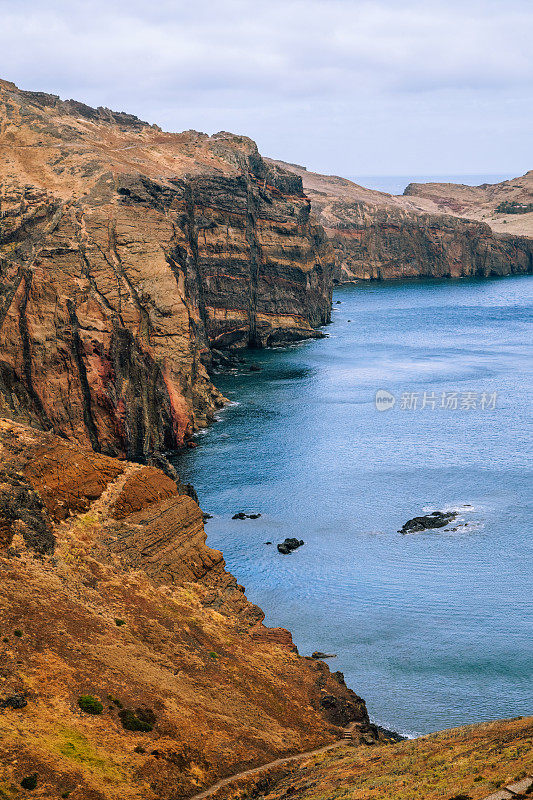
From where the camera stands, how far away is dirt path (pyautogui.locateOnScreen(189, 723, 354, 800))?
43.1m

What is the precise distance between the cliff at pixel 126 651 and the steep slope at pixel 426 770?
2.86 meters

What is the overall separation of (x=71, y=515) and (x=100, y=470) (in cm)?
405

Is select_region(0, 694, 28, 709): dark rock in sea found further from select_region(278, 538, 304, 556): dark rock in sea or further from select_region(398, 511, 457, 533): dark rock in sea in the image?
select_region(398, 511, 457, 533): dark rock in sea

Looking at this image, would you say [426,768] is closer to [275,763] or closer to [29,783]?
[275,763]

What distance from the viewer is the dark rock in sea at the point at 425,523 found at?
317ft

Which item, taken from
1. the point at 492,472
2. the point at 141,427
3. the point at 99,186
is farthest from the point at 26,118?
the point at 492,472

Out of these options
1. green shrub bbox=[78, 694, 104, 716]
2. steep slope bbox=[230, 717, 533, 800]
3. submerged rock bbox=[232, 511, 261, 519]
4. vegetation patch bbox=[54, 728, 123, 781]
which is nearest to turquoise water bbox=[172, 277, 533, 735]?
submerged rock bbox=[232, 511, 261, 519]

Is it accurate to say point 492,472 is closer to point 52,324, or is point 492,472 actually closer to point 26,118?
point 52,324

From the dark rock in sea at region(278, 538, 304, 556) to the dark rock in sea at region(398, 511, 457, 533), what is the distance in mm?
11839

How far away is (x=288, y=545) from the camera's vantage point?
9294cm

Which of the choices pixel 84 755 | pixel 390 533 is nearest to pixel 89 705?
pixel 84 755

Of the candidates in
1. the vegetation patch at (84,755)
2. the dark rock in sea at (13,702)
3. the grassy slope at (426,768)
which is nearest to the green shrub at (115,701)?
the vegetation patch at (84,755)

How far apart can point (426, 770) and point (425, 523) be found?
186 ft

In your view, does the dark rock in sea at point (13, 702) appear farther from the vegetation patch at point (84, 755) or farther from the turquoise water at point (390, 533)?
the turquoise water at point (390, 533)
